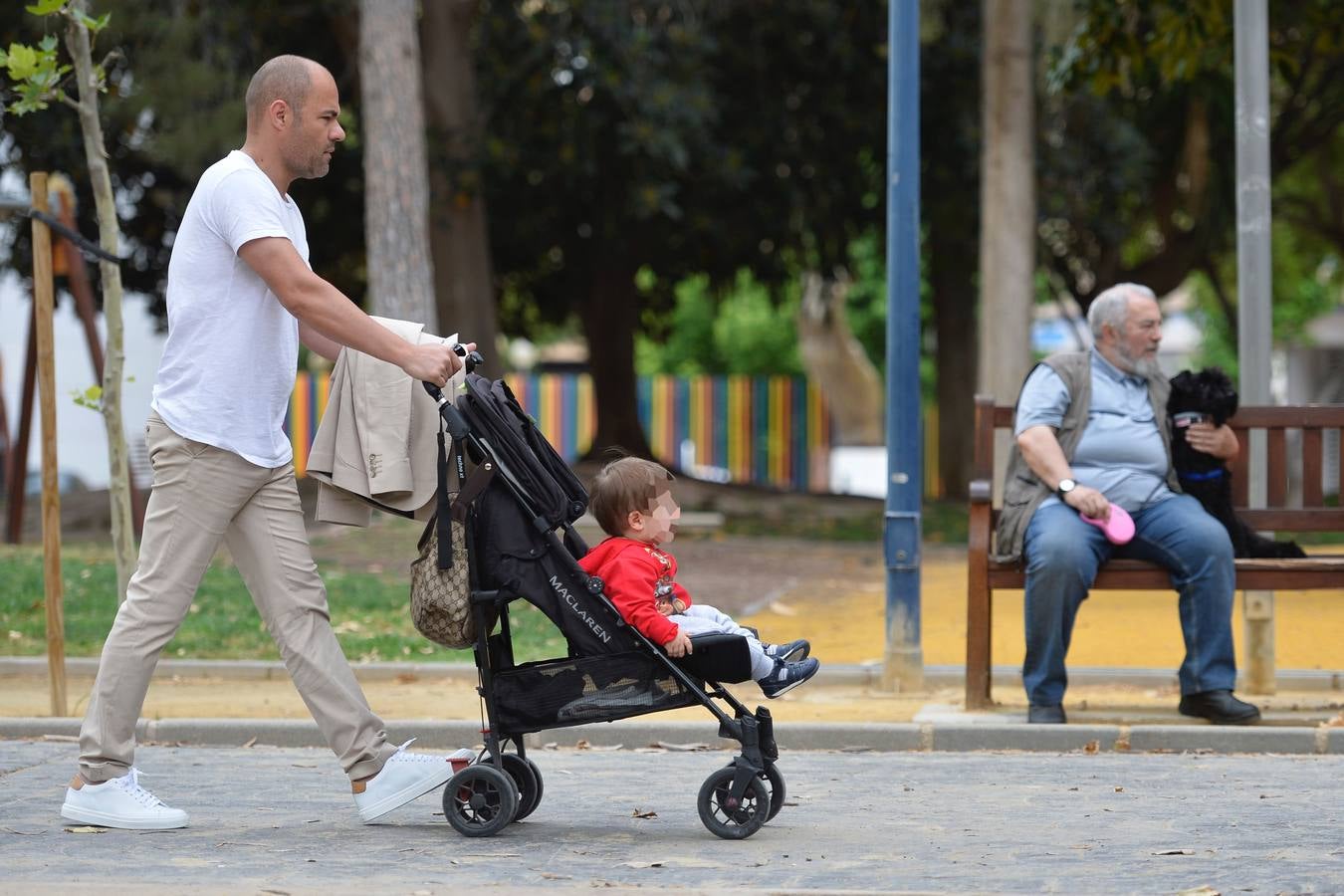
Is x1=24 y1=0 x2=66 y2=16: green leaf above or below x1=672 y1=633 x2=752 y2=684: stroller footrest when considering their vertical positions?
above

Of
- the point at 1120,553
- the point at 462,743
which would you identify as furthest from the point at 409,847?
the point at 1120,553

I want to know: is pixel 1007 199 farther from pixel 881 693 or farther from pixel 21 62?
pixel 21 62

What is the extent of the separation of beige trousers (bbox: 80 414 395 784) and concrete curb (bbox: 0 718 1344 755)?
1.83m

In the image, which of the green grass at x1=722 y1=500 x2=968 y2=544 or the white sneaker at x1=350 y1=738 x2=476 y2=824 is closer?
the white sneaker at x1=350 y1=738 x2=476 y2=824

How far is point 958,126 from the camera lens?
2034 centimetres

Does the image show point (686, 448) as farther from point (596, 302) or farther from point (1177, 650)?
point (1177, 650)

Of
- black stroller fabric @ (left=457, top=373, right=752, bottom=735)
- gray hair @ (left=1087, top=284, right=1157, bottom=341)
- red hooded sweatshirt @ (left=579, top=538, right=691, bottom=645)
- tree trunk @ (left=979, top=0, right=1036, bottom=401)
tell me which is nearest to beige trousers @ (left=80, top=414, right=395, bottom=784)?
black stroller fabric @ (left=457, top=373, right=752, bottom=735)

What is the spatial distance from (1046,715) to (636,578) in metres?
2.64

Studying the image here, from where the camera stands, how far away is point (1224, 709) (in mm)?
6988

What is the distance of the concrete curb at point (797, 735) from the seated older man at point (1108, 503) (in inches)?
8.8

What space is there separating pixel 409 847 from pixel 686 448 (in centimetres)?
2898

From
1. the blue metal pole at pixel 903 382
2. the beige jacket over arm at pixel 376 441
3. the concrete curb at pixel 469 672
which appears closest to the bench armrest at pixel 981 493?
the blue metal pole at pixel 903 382

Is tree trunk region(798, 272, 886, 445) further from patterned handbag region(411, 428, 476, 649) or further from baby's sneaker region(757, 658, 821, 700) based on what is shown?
patterned handbag region(411, 428, 476, 649)

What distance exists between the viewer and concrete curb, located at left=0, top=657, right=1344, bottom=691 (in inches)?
324
